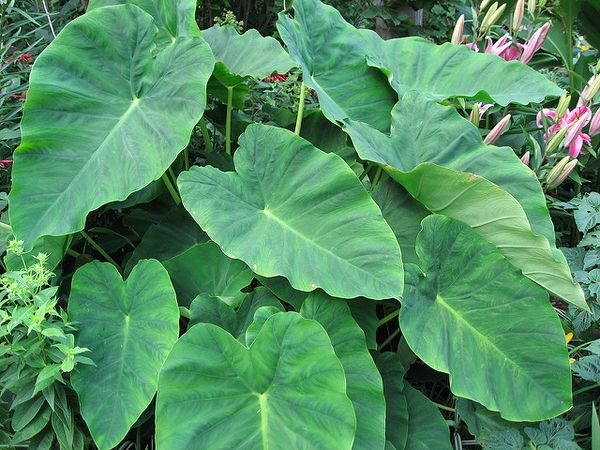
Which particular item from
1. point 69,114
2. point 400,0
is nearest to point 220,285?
point 69,114

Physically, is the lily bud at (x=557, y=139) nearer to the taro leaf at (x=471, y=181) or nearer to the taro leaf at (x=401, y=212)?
the taro leaf at (x=471, y=181)

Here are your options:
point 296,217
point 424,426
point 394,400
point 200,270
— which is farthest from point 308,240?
point 424,426

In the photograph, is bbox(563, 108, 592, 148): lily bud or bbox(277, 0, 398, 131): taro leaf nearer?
bbox(563, 108, 592, 148): lily bud

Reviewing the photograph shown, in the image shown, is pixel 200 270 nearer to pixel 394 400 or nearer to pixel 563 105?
pixel 394 400

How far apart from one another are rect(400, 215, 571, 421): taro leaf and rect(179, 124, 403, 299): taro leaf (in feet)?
0.38

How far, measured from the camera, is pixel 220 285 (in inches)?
57.2

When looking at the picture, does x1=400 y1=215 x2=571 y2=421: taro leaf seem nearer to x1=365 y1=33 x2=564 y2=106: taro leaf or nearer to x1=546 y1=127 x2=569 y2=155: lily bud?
x1=546 y1=127 x2=569 y2=155: lily bud

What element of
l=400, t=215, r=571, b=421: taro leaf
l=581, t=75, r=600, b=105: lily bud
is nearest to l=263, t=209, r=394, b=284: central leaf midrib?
l=400, t=215, r=571, b=421: taro leaf

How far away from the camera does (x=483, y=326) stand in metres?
1.28

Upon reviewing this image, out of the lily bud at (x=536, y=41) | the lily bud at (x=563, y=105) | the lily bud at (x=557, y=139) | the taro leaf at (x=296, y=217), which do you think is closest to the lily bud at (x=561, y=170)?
the lily bud at (x=557, y=139)

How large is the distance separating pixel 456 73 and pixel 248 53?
0.73 meters

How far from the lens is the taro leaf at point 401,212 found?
1500 mm

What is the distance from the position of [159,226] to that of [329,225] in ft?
2.05

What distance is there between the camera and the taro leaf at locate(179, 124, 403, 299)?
122cm
